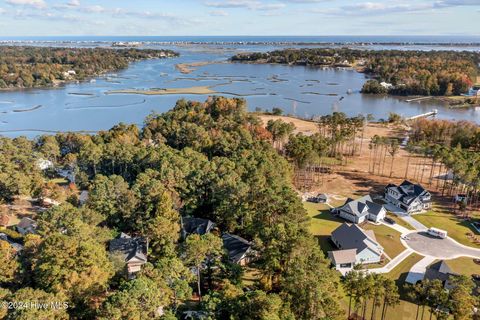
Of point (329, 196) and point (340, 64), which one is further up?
point (340, 64)

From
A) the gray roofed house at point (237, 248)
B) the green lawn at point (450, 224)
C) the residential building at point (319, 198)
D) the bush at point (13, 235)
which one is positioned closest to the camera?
the gray roofed house at point (237, 248)

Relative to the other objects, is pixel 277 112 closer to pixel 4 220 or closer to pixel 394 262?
pixel 394 262

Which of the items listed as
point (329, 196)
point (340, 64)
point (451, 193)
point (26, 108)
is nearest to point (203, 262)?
point (329, 196)

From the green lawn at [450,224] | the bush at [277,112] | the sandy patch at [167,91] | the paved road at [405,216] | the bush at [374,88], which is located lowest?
the paved road at [405,216]

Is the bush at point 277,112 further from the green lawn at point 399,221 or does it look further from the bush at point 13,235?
the bush at point 13,235

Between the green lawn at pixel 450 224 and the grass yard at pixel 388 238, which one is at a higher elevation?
the green lawn at pixel 450 224

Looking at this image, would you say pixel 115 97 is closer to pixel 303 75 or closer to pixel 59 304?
pixel 303 75

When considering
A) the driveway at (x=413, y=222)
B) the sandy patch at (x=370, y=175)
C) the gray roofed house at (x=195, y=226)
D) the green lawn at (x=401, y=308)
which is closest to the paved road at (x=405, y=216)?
the driveway at (x=413, y=222)

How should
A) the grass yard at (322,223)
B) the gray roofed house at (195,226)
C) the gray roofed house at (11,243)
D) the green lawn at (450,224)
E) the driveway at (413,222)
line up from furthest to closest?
1. the driveway at (413,222)
2. the green lawn at (450,224)
3. the grass yard at (322,223)
4. the gray roofed house at (195,226)
5. the gray roofed house at (11,243)
